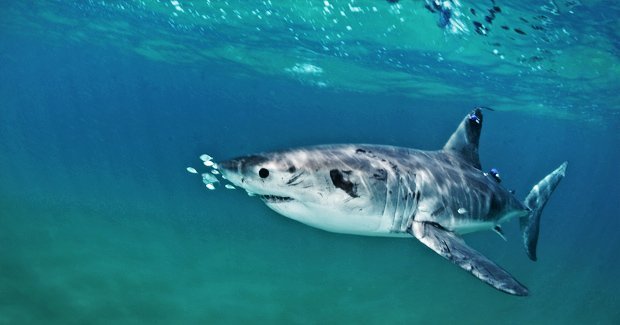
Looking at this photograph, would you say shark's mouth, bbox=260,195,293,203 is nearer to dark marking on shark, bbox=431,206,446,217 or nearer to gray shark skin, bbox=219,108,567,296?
gray shark skin, bbox=219,108,567,296

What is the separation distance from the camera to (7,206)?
15.0 metres

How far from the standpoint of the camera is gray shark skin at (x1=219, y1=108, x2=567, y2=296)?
3.09 meters

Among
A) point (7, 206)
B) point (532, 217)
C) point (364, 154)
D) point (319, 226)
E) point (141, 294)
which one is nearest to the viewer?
point (319, 226)

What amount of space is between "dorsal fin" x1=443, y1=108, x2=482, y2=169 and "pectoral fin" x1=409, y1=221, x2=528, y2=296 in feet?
6.30

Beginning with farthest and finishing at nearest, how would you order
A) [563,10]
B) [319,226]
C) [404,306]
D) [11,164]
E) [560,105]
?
[560,105] < [11,164] < [563,10] < [404,306] < [319,226]

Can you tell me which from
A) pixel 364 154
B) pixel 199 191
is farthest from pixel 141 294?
pixel 199 191

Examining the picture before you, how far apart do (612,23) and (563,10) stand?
6.14ft

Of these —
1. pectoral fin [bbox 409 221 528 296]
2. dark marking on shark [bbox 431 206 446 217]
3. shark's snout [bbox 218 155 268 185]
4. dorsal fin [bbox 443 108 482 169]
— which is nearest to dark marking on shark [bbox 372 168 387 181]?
pectoral fin [bbox 409 221 528 296]

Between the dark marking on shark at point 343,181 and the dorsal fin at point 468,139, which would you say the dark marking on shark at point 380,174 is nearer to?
the dark marking on shark at point 343,181

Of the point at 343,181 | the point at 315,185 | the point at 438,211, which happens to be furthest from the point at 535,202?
the point at 315,185

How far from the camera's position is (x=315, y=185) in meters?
3.21

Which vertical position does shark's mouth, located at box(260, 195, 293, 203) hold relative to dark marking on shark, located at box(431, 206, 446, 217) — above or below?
above

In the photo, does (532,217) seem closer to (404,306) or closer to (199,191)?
(404,306)

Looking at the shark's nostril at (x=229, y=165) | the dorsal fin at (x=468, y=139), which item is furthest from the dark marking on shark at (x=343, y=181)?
the dorsal fin at (x=468, y=139)
